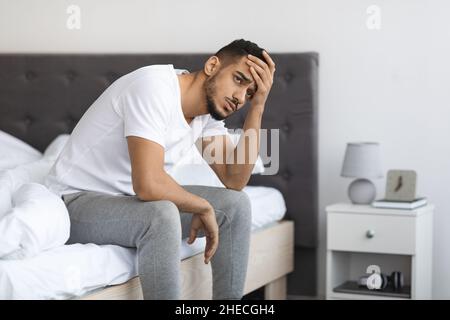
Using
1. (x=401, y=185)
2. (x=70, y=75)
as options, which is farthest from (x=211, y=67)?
(x=70, y=75)

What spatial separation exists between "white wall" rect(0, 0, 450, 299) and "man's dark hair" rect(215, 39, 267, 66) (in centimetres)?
105

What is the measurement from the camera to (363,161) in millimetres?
2988

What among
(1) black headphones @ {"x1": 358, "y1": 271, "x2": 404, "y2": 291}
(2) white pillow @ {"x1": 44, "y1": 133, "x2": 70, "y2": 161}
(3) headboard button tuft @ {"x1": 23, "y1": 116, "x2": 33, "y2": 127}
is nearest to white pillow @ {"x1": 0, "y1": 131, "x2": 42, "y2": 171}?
(2) white pillow @ {"x1": 44, "y1": 133, "x2": 70, "y2": 161}

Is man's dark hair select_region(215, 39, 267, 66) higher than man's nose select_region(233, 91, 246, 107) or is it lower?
higher

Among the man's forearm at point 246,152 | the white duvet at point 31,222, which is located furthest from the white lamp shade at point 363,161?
the white duvet at point 31,222

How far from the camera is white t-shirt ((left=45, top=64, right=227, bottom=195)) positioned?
2021 millimetres

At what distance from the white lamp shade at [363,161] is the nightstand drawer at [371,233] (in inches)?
6.2

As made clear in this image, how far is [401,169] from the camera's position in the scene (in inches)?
124

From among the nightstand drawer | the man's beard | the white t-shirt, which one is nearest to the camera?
the white t-shirt

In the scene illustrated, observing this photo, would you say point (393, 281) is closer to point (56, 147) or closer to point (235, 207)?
point (235, 207)

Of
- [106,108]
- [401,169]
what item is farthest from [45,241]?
[401,169]

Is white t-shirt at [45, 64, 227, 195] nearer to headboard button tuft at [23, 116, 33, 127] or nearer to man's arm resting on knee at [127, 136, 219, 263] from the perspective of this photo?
man's arm resting on knee at [127, 136, 219, 263]

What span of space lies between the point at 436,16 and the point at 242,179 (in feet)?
3.88

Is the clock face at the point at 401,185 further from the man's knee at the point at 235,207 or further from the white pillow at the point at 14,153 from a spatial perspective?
the white pillow at the point at 14,153
